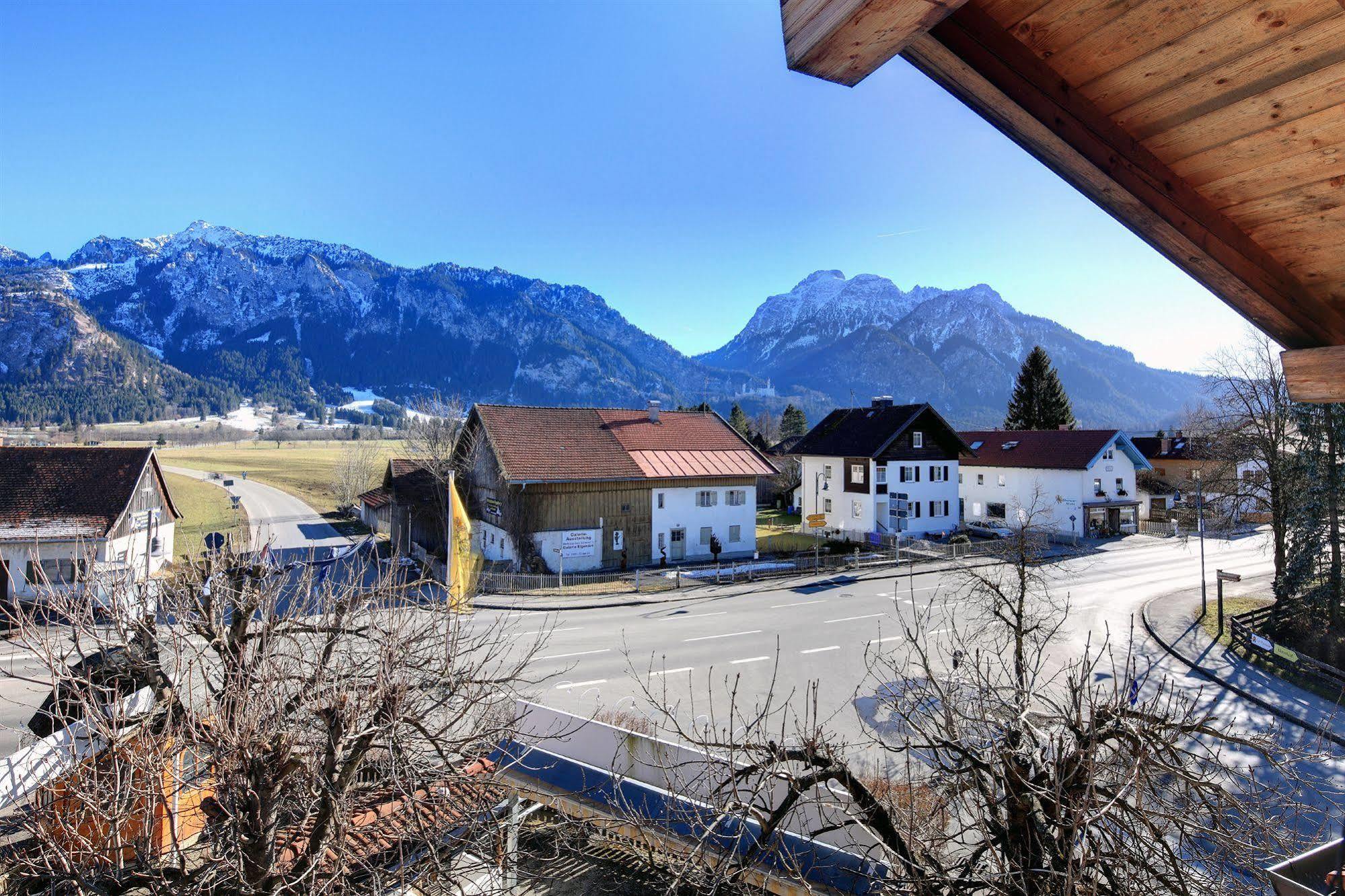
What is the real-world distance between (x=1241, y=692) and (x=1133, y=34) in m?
22.9

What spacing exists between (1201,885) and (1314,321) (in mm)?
3330

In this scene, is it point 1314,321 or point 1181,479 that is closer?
point 1314,321

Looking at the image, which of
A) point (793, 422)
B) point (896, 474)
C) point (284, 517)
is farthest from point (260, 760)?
point (793, 422)

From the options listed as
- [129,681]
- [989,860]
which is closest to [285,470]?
[129,681]

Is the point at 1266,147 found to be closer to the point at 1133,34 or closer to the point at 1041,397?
the point at 1133,34

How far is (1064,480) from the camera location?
4522 centimetres

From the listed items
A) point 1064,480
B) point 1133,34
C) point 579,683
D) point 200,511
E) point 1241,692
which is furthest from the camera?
point 200,511

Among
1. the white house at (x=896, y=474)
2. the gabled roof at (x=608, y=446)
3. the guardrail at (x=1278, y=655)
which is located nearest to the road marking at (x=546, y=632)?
the gabled roof at (x=608, y=446)

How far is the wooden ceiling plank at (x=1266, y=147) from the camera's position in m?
2.38

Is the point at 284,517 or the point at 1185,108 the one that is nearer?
the point at 1185,108

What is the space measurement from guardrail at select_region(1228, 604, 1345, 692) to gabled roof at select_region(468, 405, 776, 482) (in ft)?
70.0

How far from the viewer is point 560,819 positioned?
29.5 feet

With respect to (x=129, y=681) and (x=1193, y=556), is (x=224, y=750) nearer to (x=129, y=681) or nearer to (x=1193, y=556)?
(x=129, y=681)

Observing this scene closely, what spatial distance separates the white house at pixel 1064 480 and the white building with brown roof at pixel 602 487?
19.4 meters
